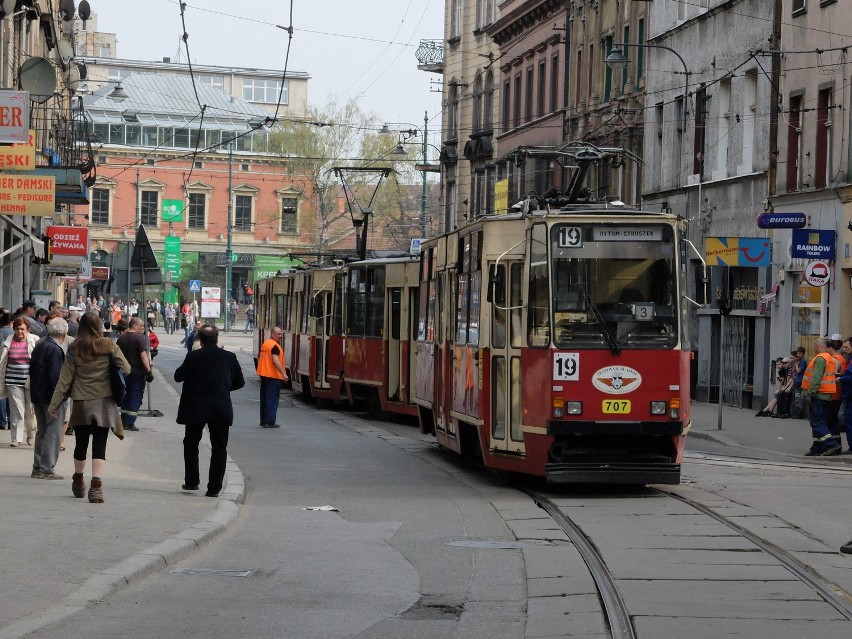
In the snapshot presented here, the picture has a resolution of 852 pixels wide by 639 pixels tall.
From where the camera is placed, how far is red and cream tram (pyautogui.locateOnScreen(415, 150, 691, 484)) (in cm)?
1590

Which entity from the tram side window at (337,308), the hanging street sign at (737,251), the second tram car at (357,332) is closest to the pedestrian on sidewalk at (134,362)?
the second tram car at (357,332)

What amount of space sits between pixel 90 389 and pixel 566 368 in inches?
179

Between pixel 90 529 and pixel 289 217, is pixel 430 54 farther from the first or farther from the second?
pixel 90 529

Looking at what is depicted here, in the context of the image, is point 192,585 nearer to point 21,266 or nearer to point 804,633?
point 804,633

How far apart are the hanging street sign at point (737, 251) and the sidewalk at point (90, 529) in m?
13.7

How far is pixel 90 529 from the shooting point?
40.8 ft

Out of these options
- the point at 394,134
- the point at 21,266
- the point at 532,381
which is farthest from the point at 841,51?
the point at 394,134

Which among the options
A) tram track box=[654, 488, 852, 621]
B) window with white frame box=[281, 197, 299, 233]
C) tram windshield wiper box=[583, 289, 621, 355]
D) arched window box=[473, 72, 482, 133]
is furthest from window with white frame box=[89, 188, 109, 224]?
tram track box=[654, 488, 852, 621]

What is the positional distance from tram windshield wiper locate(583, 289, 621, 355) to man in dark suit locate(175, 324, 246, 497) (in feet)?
11.4

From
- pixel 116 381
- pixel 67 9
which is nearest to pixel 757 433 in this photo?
pixel 116 381

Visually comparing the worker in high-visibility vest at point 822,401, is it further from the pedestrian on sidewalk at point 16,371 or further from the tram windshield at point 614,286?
the pedestrian on sidewalk at point 16,371

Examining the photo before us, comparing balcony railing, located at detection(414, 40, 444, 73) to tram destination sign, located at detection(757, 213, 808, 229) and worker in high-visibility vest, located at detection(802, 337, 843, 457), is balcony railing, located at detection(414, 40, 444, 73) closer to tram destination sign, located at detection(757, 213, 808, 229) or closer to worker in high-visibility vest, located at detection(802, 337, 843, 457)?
tram destination sign, located at detection(757, 213, 808, 229)

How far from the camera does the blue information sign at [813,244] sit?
30.0m

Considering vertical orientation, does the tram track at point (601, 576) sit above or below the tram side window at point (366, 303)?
below
